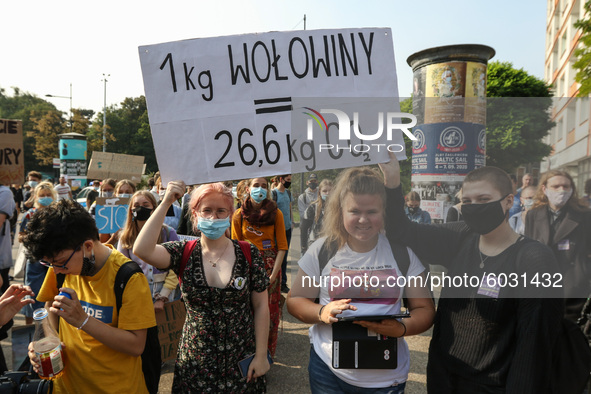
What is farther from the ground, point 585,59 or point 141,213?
point 585,59

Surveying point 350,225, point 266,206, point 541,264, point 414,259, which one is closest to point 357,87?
point 350,225

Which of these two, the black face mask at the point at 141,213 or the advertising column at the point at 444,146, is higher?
the advertising column at the point at 444,146

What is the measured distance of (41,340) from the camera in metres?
1.80

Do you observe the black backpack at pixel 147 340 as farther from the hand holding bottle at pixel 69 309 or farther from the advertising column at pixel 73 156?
the advertising column at pixel 73 156

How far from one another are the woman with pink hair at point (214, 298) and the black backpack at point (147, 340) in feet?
0.33

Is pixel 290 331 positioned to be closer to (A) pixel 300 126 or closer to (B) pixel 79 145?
(A) pixel 300 126

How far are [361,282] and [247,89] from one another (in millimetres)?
1247

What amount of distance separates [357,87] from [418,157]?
54cm

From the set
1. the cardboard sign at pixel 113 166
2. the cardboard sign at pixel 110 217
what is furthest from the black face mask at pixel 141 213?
the cardboard sign at pixel 113 166

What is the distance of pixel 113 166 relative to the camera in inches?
454

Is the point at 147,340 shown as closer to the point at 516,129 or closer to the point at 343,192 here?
the point at 343,192

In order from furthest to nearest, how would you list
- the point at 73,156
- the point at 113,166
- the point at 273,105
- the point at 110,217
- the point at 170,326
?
the point at 73,156, the point at 113,166, the point at 110,217, the point at 170,326, the point at 273,105

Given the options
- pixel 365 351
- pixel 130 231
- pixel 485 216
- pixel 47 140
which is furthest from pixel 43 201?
pixel 47 140

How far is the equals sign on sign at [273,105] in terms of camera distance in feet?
7.51
